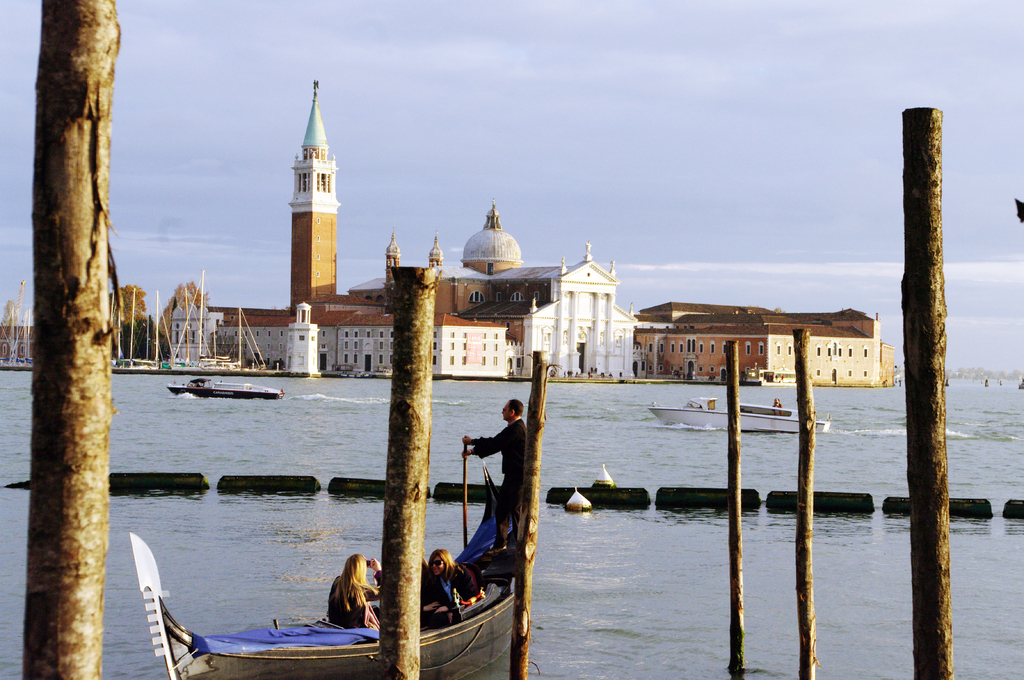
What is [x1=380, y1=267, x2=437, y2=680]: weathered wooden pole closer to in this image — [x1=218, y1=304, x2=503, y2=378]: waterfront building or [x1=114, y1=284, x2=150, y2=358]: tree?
[x1=218, y1=304, x2=503, y2=378]: waterfront building

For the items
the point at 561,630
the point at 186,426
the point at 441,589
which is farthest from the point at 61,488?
the point at 186,426

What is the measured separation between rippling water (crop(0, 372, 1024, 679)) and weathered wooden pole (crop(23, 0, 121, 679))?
12.1 feet

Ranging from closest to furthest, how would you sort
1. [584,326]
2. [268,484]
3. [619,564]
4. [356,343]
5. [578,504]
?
[619,564] → [578,504] → [268,484] → [356,343] → [584,326]

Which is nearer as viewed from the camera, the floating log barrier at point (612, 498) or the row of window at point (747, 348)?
the floating log barrier at point (612, 498)

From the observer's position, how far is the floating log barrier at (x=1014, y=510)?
1128 cm

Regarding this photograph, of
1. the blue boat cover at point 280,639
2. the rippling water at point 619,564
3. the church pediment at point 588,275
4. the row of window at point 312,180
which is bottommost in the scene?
the rippling water at point 619,564

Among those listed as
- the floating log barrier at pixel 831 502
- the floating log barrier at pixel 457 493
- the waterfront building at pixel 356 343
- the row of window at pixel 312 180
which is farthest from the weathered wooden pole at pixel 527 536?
the row of window at pixel 312 180

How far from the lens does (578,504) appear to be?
11109 millimetres

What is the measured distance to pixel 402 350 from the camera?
9.61 ft

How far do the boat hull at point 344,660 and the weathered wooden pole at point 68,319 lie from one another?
2.26 meters

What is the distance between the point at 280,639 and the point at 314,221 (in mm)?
57610

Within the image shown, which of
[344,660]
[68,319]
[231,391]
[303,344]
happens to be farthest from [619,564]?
[303,344]

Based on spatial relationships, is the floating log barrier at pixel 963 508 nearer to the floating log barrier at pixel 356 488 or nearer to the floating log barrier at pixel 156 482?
the floating log barrier at pixel 356 488

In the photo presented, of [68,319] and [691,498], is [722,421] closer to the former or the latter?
[691,498]
